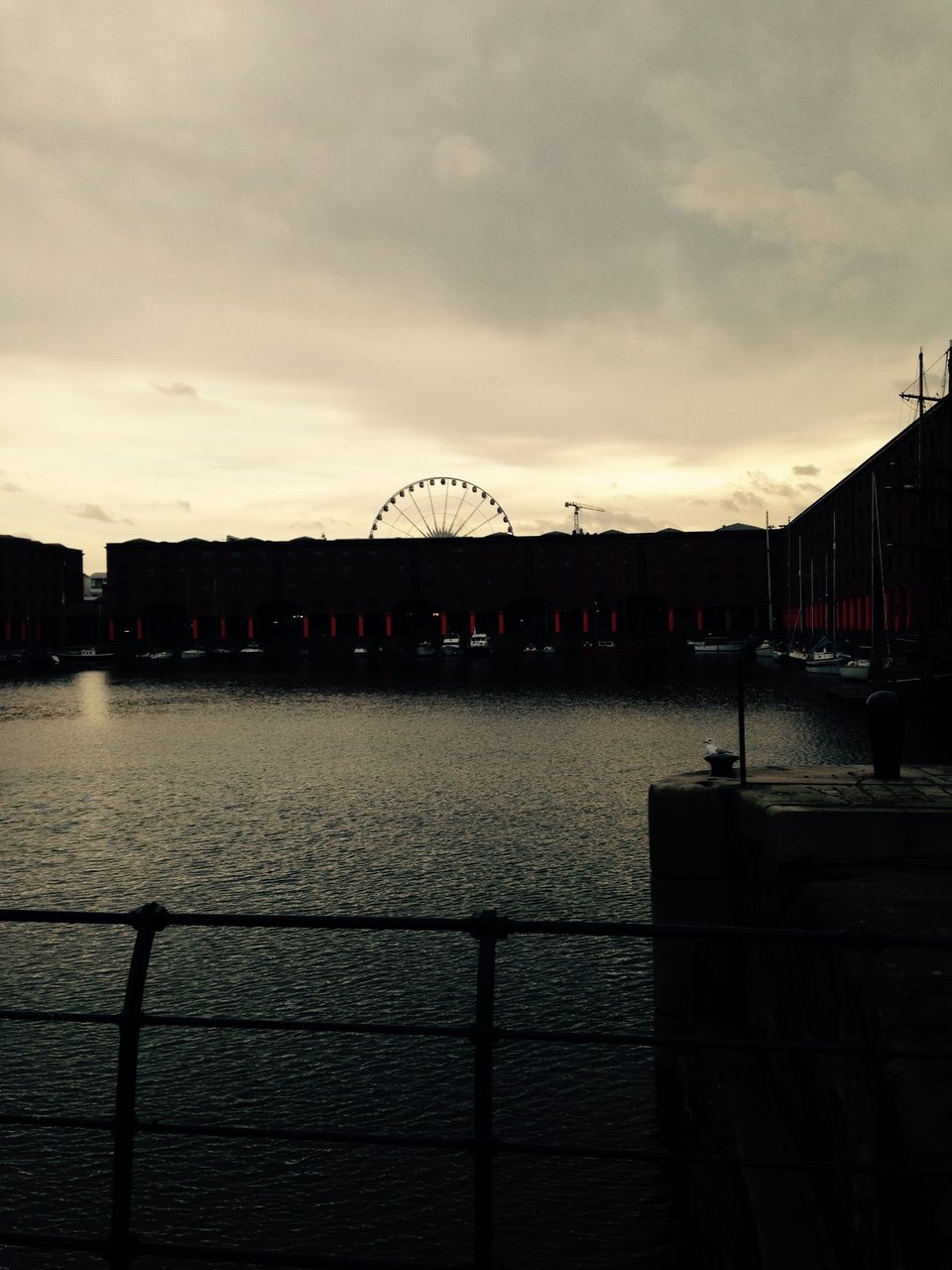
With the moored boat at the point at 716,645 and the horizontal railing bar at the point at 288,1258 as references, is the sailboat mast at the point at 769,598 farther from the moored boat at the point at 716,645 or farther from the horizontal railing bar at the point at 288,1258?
the horizontal railing bar at the point at 288,1258

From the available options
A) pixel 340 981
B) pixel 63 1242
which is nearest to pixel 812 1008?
pixel 63 1242

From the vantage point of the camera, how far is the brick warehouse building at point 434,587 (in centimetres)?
13662

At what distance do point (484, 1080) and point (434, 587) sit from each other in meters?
137

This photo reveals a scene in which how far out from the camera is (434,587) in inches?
5517

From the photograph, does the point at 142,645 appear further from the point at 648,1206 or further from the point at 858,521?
the point at 648,1206

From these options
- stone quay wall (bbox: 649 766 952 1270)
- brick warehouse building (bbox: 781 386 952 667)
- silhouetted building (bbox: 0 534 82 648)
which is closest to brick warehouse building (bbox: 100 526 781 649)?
brick warehouse building (bbox: 781 386 952 667)

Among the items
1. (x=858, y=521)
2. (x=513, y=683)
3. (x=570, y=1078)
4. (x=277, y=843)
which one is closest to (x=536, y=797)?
(x=277, y=843)

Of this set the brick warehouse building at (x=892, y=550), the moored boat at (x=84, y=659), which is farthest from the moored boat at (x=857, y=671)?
the moored boat at (x=84, y=659)

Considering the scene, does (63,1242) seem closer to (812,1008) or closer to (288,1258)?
(288,1258)

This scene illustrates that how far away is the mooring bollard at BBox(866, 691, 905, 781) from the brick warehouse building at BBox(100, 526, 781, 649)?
12199 cm

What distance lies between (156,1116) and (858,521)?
3697 inches

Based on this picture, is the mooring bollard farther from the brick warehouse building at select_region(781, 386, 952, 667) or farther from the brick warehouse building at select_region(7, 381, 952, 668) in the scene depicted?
the brick warehouse building at select_region(7, 381, 952, 668)

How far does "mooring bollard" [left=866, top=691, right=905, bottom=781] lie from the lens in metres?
10.3

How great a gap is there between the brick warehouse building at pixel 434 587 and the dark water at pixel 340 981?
3985 inches
